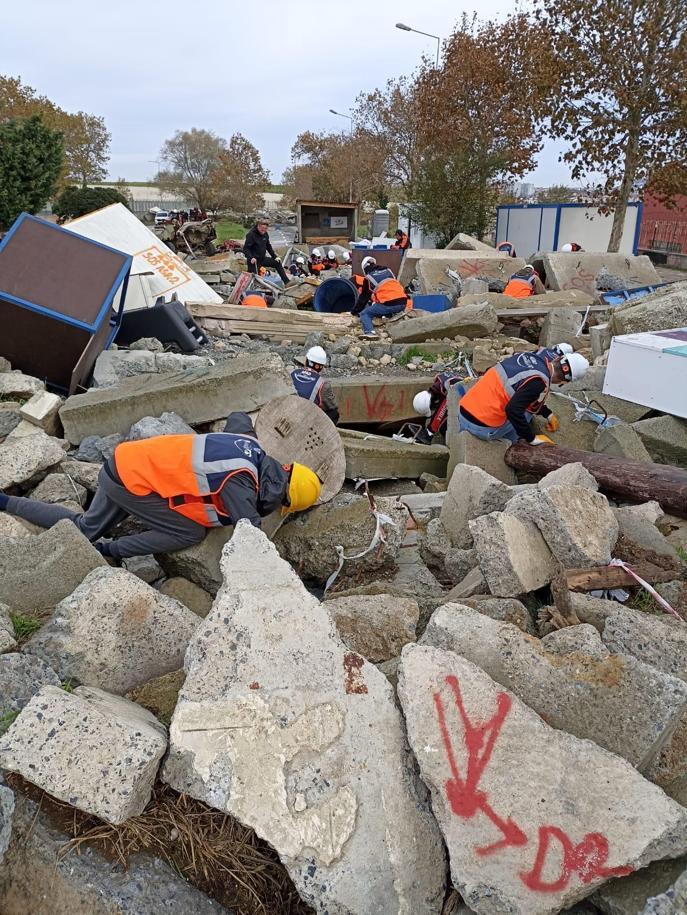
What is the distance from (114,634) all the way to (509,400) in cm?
411

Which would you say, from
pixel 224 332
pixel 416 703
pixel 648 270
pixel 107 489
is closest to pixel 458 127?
pixel 648 270

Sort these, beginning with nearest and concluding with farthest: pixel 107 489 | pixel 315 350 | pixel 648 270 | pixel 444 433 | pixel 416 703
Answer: pixel 416 703
pixel 107 489
pixel 444 433
pixel 315 350
pixel 648 270

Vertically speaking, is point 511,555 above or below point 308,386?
below

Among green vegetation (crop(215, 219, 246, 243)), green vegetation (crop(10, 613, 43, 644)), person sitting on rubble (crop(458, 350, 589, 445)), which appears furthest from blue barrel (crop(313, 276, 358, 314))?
green vegetation (crop(215, 219, 246, 243))

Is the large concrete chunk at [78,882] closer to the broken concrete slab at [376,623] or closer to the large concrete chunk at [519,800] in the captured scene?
the large concrete chunk at [519,800]

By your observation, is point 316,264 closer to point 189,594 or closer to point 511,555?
point 189,594

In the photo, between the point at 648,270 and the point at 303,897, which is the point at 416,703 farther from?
the point at 648,270

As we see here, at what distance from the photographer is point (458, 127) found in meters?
23.5

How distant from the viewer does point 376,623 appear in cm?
339

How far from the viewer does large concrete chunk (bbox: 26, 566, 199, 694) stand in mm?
2994

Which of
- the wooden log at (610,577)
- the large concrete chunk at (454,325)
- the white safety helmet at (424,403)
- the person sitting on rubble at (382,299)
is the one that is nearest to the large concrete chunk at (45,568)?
the wooden log at (610,577)

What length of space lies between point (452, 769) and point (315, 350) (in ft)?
20.1

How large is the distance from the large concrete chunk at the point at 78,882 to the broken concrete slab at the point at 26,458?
3.08 meters

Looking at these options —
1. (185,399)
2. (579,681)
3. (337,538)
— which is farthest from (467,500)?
(185,399)
